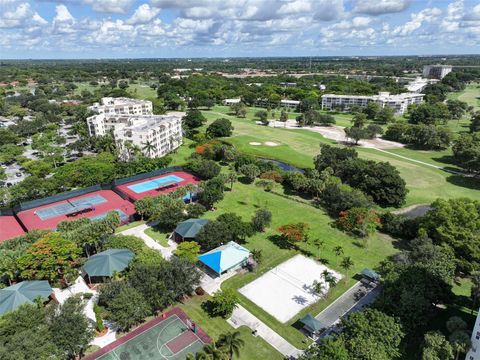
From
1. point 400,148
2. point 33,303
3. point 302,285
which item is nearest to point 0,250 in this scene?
point 33,303

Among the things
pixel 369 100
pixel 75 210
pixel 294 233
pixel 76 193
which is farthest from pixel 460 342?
pixel 369 100

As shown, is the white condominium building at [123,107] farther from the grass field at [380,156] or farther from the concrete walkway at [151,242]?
the concrete walkway at [151,242]

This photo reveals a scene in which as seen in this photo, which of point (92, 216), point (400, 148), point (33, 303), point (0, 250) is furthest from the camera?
point (400, 148)

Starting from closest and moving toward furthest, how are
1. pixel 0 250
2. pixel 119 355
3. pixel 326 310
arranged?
pixel 119 355 < pixel 326 310 < pixel 0 250

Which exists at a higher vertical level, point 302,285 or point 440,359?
point 440,359

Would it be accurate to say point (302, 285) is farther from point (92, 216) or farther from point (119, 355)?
point (92, 216)

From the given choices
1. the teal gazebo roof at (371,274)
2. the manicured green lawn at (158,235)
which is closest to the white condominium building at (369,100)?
the teal gazebo roof at (371,274)

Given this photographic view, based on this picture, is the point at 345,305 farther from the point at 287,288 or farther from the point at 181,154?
the point at 181,154
